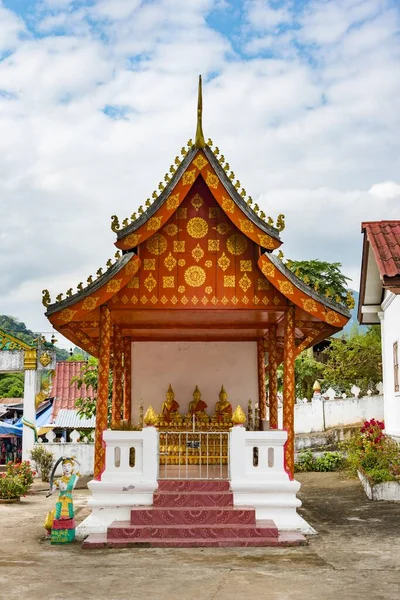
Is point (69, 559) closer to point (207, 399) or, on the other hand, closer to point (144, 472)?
point (144, 472)

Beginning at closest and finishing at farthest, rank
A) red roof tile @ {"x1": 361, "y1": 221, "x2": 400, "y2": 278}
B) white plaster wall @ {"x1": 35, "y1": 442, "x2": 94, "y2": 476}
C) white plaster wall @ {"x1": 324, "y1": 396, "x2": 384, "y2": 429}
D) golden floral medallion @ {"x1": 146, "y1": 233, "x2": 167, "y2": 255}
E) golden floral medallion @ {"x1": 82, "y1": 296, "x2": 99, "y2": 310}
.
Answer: golden floral medallion @ {"x1": 82, "y1": 296, "x2": 99, "y2": 310}
golden floral medallion @ {"x1": 146, "y1": 233, "x2": 167, "y2": 255}
red roof tile @ {"x1": 361, "y1": 221, "x2": 400, "y2": 278}
white plaster wall @ {"x1": 35, "y1": 442, "x2": 94, "y2": 476}
white plaster wall @ {"x1": 324, "y1": 396, "x2": 384, "y2": 429}

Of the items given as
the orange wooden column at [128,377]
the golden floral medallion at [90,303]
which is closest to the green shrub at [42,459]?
the orange wooden column at [128,377]

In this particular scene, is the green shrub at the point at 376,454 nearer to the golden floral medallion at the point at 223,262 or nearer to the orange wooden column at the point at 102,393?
the golden floral medallion at the point at 223,262

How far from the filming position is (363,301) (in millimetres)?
17281

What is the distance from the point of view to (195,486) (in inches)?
379

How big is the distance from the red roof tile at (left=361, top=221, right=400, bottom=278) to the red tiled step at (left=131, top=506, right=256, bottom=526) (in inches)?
192

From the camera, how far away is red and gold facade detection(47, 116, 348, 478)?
9.92m

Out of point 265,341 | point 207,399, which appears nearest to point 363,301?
point 265,341

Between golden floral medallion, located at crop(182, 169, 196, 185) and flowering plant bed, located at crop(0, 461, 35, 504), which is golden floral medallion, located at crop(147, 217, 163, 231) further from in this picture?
flowering plant bed, located at crop(0, 461, 35, 504)

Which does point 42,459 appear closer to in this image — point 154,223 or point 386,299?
point 386,299

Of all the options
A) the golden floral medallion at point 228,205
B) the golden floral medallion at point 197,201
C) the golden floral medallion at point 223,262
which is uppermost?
the golden floral medallion at point 197,201

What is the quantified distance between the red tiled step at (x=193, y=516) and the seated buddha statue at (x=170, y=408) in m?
4.05

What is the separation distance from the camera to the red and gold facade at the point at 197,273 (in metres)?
9.92

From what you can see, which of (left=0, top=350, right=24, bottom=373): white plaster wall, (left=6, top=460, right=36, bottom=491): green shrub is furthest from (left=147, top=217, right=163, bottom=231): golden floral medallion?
(left=0, top=350, right=24, bottom=373): white plaster wall
